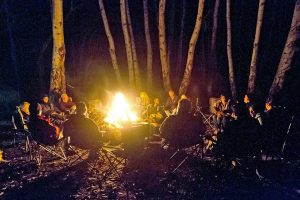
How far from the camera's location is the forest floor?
18.3 feet

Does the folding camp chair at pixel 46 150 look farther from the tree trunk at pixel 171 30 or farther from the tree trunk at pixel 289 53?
the tree trunk at pixel 171 30

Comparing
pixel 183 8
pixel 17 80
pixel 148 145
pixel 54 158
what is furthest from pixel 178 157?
pixel 17 80

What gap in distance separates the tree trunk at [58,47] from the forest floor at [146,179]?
13.2 ft

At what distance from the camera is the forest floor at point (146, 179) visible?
5578mm

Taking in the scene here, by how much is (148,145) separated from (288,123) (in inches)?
128

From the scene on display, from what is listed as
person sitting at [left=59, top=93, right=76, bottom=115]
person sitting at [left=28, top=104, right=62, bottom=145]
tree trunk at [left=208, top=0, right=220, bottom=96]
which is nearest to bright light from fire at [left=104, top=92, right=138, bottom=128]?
person sitting at [left=59, top=93, right=76, bottom=115]

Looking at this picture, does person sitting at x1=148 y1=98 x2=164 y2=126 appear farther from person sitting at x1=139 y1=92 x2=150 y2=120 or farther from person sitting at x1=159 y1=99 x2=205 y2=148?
person sitting at x1=159 y1=99 x2=205 y2=148

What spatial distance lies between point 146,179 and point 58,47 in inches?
259

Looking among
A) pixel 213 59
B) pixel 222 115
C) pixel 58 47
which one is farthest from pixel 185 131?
pixel 213 59

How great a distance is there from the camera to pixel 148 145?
25.6ft

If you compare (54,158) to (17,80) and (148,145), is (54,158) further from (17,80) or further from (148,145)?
(17,80)

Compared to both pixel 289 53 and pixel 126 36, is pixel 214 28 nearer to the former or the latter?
pixel 126 36

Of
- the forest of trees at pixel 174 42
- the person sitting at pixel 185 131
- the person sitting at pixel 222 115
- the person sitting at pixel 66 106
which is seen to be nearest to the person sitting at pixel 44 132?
the person sitting at pixel 185 131

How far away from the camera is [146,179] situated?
20.3 ft
